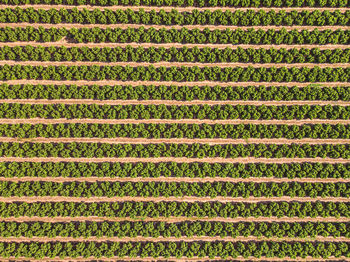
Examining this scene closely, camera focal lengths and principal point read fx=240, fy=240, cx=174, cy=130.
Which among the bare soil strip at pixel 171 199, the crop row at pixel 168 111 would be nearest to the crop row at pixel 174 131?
the crop row at pixel 168 111

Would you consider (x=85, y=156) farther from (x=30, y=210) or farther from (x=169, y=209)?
(x=169, y=209)

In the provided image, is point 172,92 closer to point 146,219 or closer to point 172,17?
point 172,17

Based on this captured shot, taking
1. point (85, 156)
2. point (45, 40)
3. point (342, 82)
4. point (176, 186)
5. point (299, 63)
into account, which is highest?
point (45, 40)

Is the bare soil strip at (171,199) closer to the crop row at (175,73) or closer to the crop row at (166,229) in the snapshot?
the crop row at (166,229)

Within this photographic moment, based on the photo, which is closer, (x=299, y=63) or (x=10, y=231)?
(x=10, y=231)

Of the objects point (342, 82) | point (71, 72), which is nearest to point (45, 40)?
point (71, 72)
